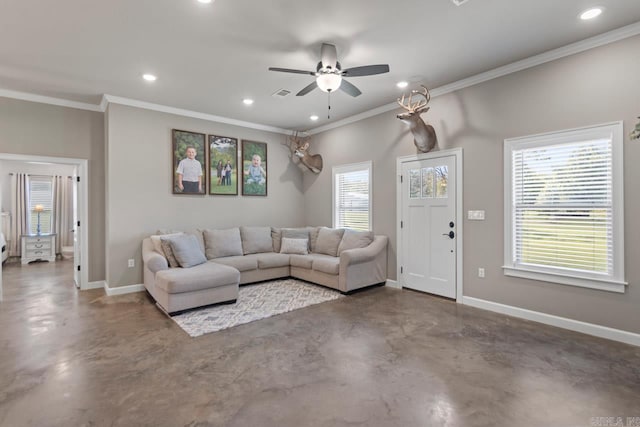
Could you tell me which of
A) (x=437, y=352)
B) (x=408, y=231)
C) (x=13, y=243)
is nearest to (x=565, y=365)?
(x=437, y=352)

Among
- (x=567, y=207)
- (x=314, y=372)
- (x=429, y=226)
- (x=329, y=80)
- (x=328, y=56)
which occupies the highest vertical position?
(x=328, y=56)

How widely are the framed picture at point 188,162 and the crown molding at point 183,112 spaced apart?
321 millimetres

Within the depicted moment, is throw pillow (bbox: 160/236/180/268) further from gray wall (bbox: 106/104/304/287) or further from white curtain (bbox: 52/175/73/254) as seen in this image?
white curtain (bbox: 52/175/73/254)

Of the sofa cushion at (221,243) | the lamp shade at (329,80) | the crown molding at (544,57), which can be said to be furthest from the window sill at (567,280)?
the sofa cushion at (221,243)

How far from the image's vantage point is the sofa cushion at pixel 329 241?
18.7 feet

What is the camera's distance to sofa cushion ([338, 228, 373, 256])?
529cm

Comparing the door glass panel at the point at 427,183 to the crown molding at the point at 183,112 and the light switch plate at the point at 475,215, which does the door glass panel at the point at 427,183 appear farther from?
the crown molding at the point at 183,112

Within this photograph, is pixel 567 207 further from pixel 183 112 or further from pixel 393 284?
pixel 183 112

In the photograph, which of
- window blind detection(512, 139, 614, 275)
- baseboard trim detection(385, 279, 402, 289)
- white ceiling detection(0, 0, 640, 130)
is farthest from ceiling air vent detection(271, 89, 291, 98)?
baseboard trim detection(385, 279, 402, 289)

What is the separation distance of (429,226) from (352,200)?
170 cm

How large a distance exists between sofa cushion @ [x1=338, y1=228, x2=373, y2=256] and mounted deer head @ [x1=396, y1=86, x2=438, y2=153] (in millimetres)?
1590

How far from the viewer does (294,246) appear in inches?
231

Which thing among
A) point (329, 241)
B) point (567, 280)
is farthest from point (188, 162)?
point (567, 280)

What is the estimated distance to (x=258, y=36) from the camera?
10.4ft
